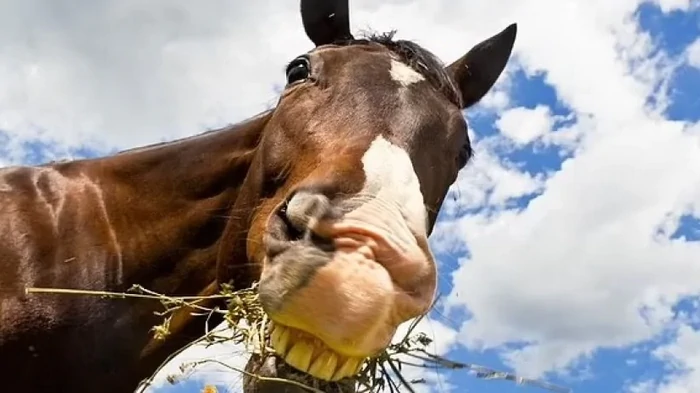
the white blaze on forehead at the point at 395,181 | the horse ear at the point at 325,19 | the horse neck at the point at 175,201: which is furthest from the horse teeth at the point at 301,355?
the horse ear at the point at 325,19

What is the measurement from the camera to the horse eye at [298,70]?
6.07m

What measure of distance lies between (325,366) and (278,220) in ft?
2.36

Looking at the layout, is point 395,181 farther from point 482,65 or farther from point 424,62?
point 482,65

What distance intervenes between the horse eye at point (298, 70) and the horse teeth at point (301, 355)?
2.17m

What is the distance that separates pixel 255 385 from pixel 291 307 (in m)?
0.56

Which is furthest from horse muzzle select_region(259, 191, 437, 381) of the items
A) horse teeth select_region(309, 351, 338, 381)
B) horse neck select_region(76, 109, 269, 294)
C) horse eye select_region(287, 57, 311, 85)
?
horse neck select_region(76, 109, 269, 294)

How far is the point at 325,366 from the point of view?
13.9 ft

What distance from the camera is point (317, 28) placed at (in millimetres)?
6773

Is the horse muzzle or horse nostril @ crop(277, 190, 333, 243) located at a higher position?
horse nostril @ crop(277, 190, 333, 243)

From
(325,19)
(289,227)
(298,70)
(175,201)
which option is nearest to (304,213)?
(289,227)

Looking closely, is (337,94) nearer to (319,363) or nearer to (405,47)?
(405,47)

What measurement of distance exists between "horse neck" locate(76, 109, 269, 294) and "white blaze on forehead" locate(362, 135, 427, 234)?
191cm

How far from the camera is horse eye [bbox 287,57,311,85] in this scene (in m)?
6.07

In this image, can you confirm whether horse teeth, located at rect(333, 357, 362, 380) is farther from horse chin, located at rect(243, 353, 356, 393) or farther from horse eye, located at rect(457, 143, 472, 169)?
horse eye, located at rect(457, 143, 472, 169)
